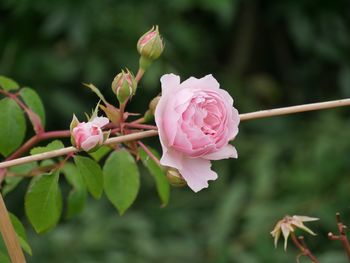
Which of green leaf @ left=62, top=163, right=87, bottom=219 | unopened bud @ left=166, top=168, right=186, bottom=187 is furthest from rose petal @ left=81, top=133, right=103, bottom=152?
green leaf @ left=62, top=163, right=87, bottom=219

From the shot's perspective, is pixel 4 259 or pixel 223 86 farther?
pixel 223 86

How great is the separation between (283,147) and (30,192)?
1.75m

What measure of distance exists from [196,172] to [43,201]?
0.60ft

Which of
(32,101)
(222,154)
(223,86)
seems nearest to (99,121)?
(222,154)

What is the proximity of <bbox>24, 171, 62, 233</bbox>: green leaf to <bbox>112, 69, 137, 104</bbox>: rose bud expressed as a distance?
0.39ft

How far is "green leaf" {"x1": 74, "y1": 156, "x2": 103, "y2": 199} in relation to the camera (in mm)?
809

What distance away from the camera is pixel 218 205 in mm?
2316

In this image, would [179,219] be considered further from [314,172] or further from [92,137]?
[92,137]

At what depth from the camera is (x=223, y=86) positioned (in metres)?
2.68

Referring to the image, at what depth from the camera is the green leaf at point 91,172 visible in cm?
81

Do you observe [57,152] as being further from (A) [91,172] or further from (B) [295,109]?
(B) [295,109]

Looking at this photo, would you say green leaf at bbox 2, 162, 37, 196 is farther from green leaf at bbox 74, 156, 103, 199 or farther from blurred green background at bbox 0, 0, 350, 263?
blurred green background at bbox 0, 0, 350, 263

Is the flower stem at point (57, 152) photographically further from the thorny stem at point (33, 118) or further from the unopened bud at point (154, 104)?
the thorny stem at point (33, 118)

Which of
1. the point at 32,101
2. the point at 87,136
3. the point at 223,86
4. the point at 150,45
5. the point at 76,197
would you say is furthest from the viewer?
the point at 223,86
